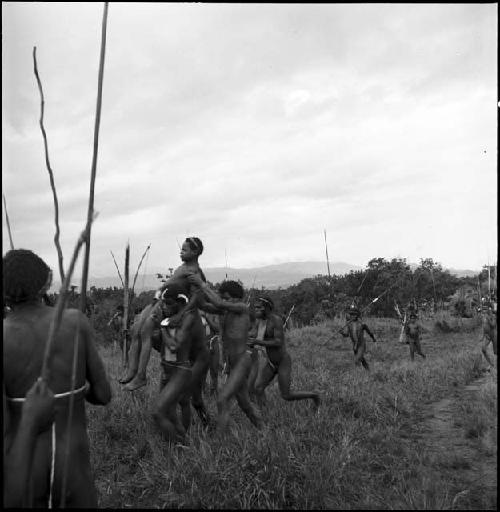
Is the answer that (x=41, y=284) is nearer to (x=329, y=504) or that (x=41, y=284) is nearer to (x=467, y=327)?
(x=329, y=504)

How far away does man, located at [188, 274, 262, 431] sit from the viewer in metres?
5.55

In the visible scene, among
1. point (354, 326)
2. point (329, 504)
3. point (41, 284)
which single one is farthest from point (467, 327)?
point (41, 284)

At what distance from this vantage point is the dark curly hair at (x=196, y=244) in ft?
18.7

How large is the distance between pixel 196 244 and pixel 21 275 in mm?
3185

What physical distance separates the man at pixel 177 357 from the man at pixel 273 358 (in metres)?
1.59

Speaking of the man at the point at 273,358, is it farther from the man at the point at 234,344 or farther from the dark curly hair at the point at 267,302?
the man at the point at 234,344

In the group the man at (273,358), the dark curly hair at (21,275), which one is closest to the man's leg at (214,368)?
the man at (273,358)

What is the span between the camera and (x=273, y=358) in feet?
23.3

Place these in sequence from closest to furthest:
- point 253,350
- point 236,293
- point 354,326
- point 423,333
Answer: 1. point 236,293
2. point 253,350
3. point 354,326
4. point 423,333

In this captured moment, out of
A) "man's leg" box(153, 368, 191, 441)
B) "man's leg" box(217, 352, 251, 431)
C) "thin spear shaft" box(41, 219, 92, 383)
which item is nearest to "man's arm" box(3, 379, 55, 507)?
"thin spear shaft" box(41, 219, 92, 383)

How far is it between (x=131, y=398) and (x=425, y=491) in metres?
4.00

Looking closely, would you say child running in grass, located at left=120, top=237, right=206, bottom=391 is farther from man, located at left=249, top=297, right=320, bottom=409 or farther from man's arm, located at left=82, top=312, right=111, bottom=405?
man's arm, located at left=82, top=312, right=111, bottom=405

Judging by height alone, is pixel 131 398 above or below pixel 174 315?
below

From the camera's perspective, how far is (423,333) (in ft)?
71.6
